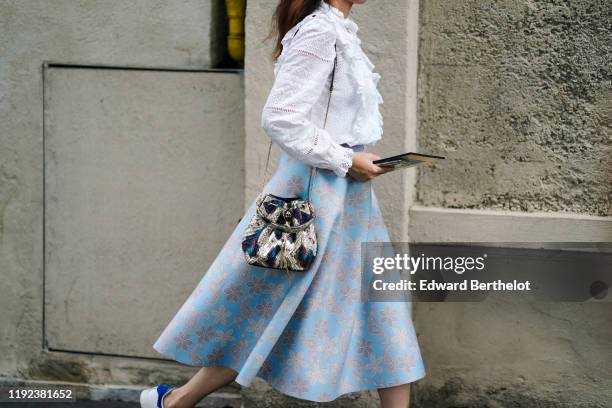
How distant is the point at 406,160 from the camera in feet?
11.0

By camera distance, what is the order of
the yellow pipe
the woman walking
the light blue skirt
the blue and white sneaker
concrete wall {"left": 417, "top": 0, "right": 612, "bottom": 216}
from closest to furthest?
the woman walking
the light blue skirt
the blue and white sneaker
concrete wall {"left": 417, "top": 0, "right": 612, "bottom": 216}
the yellow pipe

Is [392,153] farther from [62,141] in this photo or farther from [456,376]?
[62,141]

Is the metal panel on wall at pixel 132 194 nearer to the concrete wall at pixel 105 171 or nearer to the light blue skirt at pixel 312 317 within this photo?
the concrete wall at pixel 105 171

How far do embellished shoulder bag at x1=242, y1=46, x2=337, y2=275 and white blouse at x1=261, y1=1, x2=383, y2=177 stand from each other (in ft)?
0.21

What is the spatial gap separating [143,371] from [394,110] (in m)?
1.85

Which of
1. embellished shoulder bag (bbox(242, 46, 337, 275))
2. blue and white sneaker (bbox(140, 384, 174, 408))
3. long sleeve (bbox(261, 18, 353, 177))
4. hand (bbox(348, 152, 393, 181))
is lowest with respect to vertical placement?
blue and white sneaker (bbox(140, 384, 174, 408))

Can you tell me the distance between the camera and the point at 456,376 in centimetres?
465

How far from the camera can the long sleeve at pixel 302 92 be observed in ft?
10.9

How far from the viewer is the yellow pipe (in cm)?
480

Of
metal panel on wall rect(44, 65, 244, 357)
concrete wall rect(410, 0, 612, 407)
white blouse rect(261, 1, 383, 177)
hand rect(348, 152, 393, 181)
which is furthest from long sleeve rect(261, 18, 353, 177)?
metal panel on wall rect(44, 65, 244, 357)

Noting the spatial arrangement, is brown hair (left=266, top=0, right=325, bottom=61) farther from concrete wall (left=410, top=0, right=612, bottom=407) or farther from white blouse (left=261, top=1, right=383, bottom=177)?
concrete wall (left=410, top=0, right=612, bottom=407)

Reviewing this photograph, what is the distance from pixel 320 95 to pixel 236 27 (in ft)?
4.86

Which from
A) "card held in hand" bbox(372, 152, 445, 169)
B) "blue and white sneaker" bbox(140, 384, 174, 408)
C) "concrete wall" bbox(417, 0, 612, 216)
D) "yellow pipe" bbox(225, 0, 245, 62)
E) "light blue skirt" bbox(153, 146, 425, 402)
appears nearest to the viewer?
"card held in hand" bbox(372, 152, 445, 169)

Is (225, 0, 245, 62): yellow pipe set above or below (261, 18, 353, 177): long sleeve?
above
